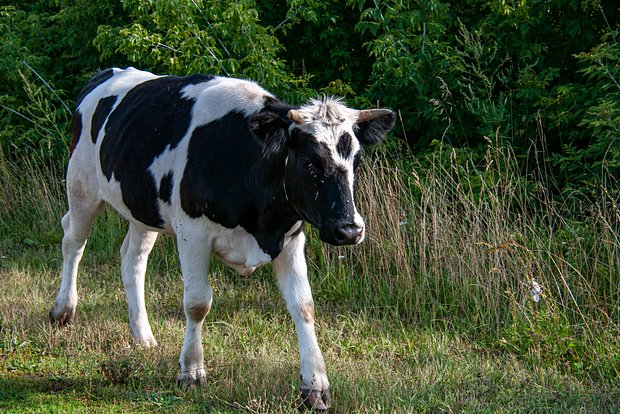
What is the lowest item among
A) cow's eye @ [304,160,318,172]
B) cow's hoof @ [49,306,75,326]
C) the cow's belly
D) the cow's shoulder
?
cow's hoof @ [49,306,75,326]

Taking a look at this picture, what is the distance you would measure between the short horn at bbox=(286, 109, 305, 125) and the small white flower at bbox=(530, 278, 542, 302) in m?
2.10

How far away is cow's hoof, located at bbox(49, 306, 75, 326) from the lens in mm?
6754

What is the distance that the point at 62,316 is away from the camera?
6.77 metres

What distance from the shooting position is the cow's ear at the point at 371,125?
5.25 m

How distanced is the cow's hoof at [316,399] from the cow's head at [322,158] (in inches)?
36.9

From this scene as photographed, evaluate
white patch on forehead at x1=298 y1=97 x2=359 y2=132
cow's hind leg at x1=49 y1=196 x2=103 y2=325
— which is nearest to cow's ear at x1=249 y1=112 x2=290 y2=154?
white patch on forehead at x1=298 y1=97 x2=359 y2=132

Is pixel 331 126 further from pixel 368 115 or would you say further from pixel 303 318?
pixel 303 318

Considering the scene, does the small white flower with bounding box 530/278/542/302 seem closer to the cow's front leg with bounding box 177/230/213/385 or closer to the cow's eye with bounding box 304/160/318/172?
the cow's eye with bounding box 304/160/318/172

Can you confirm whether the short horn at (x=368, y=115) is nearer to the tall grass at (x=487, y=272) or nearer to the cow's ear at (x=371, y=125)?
the cow's ear at (x=371, y=125)

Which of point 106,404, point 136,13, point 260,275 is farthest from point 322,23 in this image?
point 106,404

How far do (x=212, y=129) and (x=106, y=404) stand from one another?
1.82 metres

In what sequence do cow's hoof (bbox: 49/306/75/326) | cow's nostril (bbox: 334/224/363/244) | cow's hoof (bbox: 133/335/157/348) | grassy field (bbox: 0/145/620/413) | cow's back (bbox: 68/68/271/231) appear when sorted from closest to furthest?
cow's nostril (bbox: 334/224/363/244) < grassy field (bbox: 0/145/620/413) < cow's back (bbox: 68/68/271/231) < cow's hoof (bbox: 133/335/157/348) < cow's hoof (bbox: 49/306/75/326)

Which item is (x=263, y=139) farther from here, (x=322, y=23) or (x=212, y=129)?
(x=322, y=23)

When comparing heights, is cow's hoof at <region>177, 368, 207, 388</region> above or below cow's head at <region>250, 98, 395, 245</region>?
Answer: below
